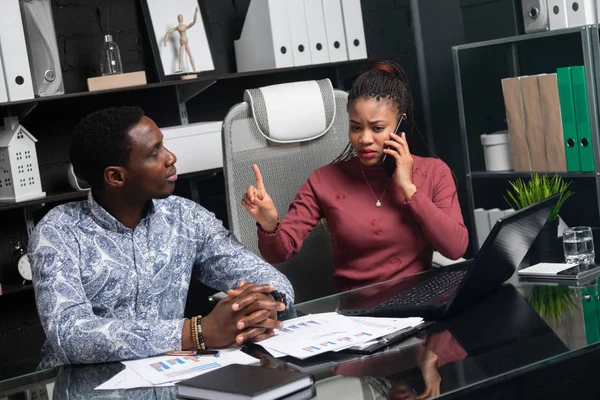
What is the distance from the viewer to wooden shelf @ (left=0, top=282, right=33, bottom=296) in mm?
2877

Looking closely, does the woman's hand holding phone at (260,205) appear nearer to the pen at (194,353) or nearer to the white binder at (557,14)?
the pen at (194,353)

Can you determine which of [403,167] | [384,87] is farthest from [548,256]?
[384,87]

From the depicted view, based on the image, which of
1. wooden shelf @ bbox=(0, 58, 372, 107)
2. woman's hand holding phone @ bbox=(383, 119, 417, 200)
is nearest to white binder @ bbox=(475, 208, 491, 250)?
wooden shelf @ bbox=(0, 58, 372, 107)

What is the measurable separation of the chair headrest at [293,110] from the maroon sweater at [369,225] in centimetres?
24

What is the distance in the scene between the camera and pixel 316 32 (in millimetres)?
3359

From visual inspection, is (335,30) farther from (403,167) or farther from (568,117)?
(403,167)

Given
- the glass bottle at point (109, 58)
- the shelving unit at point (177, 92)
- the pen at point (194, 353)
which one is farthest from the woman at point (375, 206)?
the glass bottle at point (109, 58)

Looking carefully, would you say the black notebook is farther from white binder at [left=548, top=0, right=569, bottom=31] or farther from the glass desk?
white binder at [left=548, top=0, right=569, bottom=31]

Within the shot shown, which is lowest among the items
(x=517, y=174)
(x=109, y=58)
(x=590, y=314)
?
(x=590, y=314)

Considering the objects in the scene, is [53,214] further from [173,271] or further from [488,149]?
[488,149]

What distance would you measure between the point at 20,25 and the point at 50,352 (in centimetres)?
148

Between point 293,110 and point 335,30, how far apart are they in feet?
3.69

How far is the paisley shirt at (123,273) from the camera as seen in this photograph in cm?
146

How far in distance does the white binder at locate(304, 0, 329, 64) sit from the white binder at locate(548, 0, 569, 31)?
3.01ft
